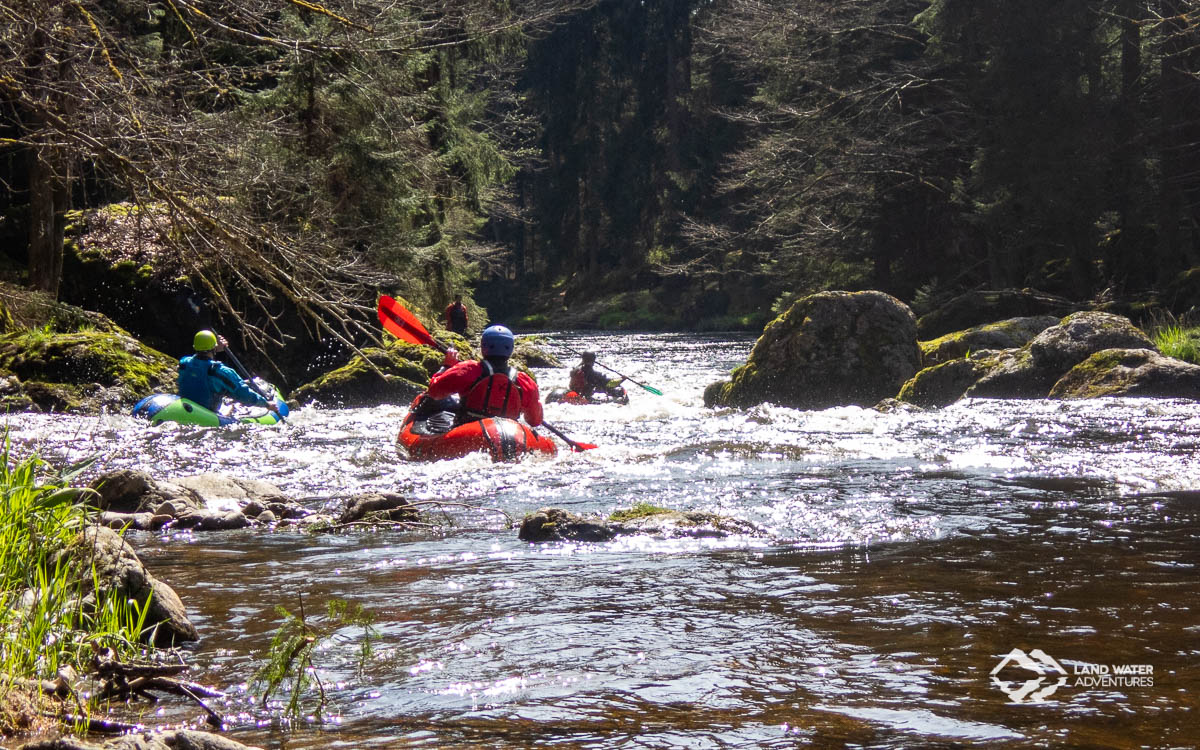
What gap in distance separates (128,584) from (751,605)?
2432mm

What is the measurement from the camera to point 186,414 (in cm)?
1179

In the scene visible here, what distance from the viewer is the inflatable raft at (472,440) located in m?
9.27

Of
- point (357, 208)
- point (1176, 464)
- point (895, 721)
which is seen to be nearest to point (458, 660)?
point (895, 721)

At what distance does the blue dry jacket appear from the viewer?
1227 centimetres

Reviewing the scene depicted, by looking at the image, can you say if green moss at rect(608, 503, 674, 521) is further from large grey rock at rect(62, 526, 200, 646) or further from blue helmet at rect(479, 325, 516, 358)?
blue helmet at rect(479, 325, 516, 358)

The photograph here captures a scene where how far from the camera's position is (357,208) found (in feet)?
59.3

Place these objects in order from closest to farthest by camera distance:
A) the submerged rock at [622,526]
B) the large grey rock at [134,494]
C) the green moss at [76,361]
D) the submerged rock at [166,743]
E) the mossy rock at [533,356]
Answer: the submerged rock at [166,743] → the submerged rock at [622,526] → the large grey rock at [134,494] → the green moss at [76,361] → the mossy rock at [533,356]

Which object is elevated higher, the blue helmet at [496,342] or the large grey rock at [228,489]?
the blue helmet at [496,342]

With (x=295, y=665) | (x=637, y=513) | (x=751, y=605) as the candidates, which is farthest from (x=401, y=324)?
(x=295, y=665)

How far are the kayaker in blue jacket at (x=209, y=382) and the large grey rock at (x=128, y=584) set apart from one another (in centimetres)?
848

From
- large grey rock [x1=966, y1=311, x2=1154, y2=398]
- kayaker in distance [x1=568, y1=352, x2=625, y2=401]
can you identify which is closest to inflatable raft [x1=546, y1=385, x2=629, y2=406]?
kayaker in distance [x1=568, y1=352, x2=625, y2=401]

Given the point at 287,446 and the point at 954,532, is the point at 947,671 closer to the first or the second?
the point at 954,532

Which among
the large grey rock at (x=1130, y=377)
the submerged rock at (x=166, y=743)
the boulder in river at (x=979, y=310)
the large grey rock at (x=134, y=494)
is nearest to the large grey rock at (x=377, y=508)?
the large grey rock at (x=134, y=494)

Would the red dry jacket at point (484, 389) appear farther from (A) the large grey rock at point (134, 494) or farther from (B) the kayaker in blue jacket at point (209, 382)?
(B) the kayaker in blue jacket at point (209, 382)
